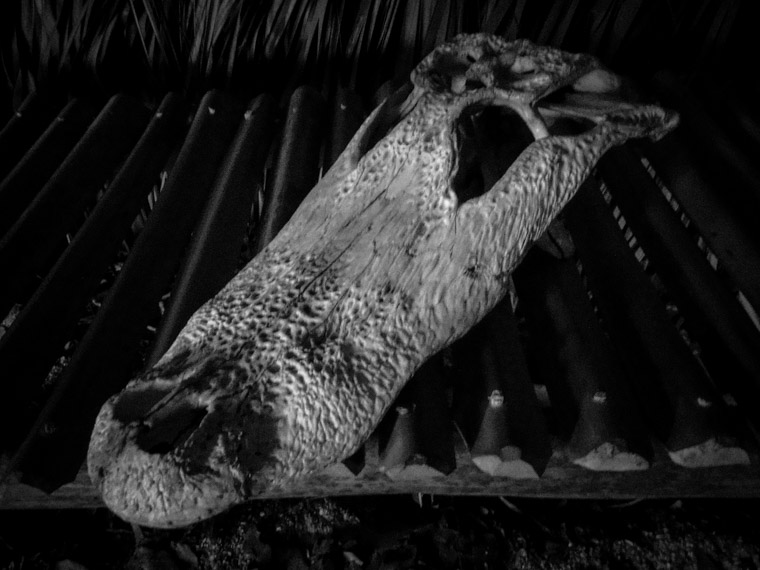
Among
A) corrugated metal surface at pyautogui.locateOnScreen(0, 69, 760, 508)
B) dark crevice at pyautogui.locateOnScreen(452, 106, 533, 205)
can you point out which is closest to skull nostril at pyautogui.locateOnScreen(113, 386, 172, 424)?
corrugated metal surface at pyautogui.locateOnScreen(0, 69, 760, 508)

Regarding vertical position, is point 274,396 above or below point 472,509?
above

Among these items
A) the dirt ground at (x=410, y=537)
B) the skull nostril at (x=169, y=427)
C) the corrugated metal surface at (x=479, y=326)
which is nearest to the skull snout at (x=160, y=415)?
the skull nostril at (x=169, y=427)

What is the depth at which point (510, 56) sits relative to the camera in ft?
4.83

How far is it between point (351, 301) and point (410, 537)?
79 cm

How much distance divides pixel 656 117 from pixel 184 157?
4.47 ft

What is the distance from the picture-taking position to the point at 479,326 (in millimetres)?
1290

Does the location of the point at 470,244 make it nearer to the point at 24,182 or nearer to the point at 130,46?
the point at 24,182

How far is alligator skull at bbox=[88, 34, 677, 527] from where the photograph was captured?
0.82 m

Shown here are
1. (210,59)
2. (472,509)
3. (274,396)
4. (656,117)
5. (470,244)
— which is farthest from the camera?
(210,59)

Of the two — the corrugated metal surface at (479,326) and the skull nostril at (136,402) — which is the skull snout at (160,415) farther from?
the corrugated metal surface at (479,326)

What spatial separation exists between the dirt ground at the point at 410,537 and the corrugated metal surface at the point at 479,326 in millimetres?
300

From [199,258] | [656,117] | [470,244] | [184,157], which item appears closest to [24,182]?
[184,157]

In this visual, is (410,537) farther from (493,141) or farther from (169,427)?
(493,141)

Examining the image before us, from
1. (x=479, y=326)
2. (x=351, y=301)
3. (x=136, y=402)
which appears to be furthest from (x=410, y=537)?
(x=136, y=402)
